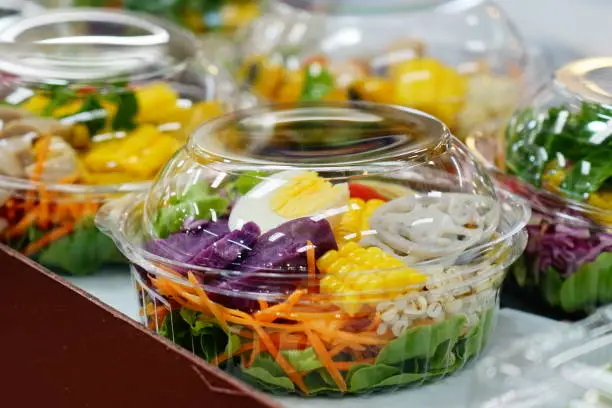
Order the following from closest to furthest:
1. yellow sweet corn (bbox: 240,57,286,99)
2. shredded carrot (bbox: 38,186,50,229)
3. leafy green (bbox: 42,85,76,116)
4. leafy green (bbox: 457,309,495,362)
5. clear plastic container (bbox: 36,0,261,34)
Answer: leafy green (bbox: 457,309,495,362) → shredded carrot (bbox: 38,186,50,229) → leafy green (bbox: 42,85,76,116) → yellow sweet corn (bbox: 240,57,286,99) → clear plastic container (bbox: 36,0,261,34)

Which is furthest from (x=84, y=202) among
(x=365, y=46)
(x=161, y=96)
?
(x=365, y=46)

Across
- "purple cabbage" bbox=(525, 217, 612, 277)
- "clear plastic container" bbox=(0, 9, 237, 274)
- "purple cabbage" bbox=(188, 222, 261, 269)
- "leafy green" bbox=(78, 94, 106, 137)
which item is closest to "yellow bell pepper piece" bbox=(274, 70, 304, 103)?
"clear plastic container" bbox=(0, 9, 237, 274)

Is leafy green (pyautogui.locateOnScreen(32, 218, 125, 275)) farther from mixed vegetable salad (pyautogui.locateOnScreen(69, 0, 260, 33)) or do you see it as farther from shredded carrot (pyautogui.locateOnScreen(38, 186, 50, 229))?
mixed vegetable salad (pyautogui.locateOnScreen(69, 0, 260, 33))

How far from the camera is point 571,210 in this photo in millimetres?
1311

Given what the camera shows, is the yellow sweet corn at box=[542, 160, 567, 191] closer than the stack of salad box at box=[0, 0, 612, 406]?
No

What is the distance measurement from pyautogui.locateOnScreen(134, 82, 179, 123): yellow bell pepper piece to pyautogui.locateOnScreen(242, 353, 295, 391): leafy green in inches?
23.1

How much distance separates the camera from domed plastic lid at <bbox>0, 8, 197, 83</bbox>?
1592 millimetres

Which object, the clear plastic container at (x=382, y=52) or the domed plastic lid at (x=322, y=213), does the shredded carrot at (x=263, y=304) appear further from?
the clear plastic container at (x=382, y=52)

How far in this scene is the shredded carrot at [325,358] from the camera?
1.07 meters

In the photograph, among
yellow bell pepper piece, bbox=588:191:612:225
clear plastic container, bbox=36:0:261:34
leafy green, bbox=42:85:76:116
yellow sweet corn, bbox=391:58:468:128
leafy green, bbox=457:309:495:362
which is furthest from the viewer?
clear plastic container, bbox=36:0:261:34

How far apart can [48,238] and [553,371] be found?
75 cm

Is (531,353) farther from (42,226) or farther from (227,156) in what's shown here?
(42,226)

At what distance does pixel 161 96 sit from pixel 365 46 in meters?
0.66

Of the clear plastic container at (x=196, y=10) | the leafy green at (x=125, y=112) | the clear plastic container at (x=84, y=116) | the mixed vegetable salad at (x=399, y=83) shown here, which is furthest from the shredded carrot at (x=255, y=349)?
the clear plastic container at (x=196, y=10)
